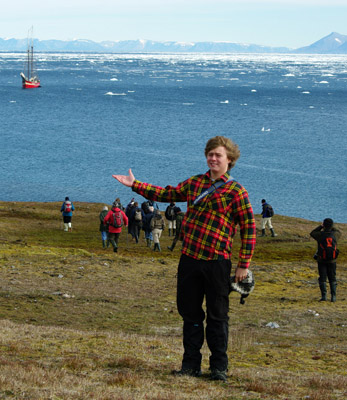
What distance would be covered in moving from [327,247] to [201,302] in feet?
31.5

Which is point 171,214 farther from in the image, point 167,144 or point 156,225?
point 167,144

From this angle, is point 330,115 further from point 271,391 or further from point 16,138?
point 271,391

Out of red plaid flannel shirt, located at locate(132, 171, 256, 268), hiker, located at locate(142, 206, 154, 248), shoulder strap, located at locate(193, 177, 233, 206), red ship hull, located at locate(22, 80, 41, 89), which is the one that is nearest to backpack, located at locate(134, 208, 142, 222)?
hiker, located at locate(142, 206, 154, 248)

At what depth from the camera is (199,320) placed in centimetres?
776

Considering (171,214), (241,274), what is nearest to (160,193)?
(241,274)

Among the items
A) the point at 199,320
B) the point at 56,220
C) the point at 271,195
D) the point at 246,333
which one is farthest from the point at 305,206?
the point at 199,320

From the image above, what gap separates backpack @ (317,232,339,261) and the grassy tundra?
4.57 ft

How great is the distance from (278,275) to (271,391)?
14875 mm

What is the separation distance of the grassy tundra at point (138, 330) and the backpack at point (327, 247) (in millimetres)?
1394

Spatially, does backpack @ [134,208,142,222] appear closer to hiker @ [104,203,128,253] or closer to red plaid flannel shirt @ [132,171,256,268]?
hiker @ [104,203,128,253]

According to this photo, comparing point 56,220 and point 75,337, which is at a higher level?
point 75,337

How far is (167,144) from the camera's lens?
3780 inches

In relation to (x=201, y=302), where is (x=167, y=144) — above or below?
below

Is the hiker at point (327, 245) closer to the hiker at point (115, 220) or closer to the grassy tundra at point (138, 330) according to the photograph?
the grassy tundra at point (138, 330)
